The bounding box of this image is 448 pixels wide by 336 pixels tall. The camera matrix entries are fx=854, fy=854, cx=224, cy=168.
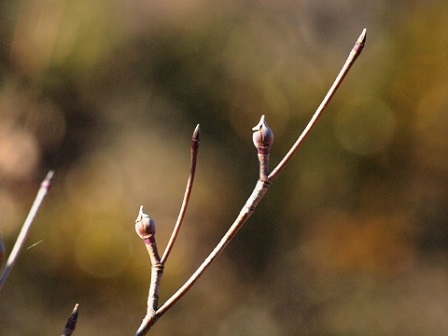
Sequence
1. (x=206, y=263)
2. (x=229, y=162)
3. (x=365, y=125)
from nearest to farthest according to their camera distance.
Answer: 1. (x=206, y=263)
2. (x=229, y=162)
3. (x=365, y=125)

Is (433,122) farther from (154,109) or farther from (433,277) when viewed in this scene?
(154,109)

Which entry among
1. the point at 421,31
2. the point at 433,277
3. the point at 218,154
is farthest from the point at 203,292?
the point at 421,31

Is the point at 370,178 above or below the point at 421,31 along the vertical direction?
below

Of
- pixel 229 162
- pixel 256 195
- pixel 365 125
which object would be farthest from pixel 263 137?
pixel 365 125

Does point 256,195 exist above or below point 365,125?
below

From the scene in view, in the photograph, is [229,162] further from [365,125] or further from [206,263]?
[206,263]

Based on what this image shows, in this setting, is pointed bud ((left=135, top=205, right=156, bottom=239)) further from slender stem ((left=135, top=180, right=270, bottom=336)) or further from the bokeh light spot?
the bokeh light spot

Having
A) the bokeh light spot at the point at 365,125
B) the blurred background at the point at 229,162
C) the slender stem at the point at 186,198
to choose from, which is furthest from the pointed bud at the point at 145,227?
the bokeh light spot at the point at 365,125

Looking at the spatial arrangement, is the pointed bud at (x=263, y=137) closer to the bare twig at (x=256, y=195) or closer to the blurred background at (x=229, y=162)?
the bare twig at (x=256, y=195)
